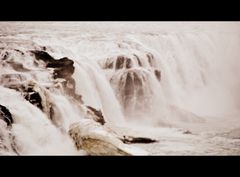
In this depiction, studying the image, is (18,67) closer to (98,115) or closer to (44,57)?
(44,57)

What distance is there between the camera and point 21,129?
189 inches

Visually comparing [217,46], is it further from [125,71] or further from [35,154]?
[35,154]

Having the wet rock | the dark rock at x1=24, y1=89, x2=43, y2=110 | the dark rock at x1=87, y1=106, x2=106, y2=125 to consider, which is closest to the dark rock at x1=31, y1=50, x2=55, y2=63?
the dark rock at x1=24, y1=89, x2=43, y2=110

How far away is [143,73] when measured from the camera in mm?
5852

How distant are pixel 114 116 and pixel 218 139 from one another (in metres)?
1.16

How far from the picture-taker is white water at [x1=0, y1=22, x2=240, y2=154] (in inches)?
213

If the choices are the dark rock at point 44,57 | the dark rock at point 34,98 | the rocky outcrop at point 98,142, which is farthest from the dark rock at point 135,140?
the dark rock at point 44,57

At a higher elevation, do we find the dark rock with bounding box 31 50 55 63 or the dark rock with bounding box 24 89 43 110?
the dark rock with bounding box 31 50 55 63

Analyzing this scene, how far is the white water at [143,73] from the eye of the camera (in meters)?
5.40

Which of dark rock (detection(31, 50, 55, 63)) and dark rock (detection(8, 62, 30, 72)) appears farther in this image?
dark rock (detection(31, 50, 55, 63))

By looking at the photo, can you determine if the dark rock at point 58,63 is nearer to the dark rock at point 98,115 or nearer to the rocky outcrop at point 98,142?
the dark rock at point 98,115

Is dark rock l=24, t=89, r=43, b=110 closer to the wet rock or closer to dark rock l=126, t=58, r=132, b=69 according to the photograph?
dark rock l=126, t=58, r=132, b=69

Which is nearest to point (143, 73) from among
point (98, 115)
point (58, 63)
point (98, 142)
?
point (98, 115)

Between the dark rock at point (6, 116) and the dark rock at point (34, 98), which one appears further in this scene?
the dark rock at point (34, 98)
